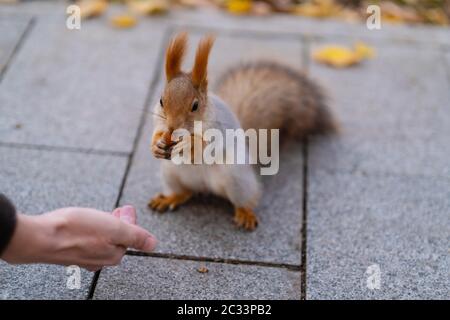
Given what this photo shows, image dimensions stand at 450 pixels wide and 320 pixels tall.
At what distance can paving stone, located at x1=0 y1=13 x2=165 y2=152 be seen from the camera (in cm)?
218

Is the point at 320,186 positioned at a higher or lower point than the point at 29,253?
lower

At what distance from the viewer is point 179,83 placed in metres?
1.56

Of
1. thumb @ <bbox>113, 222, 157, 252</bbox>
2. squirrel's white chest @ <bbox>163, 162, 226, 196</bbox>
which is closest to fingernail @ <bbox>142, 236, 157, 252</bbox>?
thumb @ <bbox>113, 222, 157, 252</bbox>

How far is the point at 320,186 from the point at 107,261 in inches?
33.4

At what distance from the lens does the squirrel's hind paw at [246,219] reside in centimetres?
185

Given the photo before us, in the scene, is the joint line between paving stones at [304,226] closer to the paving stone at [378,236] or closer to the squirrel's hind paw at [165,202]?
the paving stone at [378,236]

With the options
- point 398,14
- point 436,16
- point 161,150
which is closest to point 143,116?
point 161,150

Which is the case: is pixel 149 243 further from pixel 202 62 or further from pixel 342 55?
pixel 342 55

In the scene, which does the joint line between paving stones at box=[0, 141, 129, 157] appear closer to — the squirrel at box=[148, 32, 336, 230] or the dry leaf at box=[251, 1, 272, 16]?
the squirrel at box=[148, 32, 336, 230]

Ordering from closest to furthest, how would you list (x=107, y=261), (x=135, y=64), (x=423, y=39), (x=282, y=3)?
1. (x=107, y=261)
2. (x=135, y=64)
3. (x=423, y=39)
4. (x=282, y=3)

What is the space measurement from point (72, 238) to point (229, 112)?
60 centimetres

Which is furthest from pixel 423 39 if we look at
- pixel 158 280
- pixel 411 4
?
pixel 158 280

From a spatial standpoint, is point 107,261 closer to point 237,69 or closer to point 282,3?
point 237,69

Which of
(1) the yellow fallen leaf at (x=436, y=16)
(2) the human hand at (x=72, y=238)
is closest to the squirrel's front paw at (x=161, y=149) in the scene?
(2) the human hand at (x=72, y=238)
